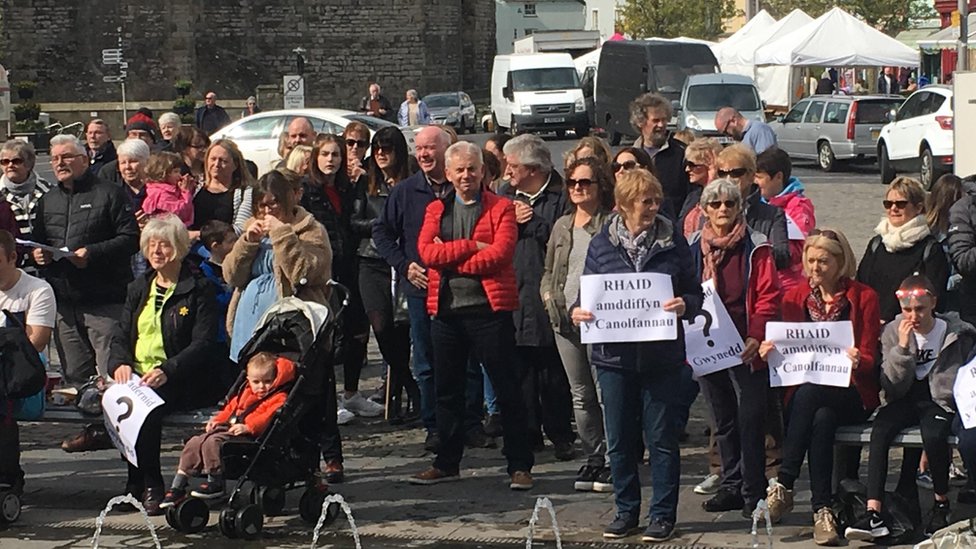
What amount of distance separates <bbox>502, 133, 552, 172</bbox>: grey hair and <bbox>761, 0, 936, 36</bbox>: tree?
221 feet

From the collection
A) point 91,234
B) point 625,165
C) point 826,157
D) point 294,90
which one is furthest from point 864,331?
point 294,90

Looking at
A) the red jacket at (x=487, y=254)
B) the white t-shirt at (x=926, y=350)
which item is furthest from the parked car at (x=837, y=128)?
the white t-shirt at (x=926, y=350)

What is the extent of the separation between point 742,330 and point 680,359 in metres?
0.53

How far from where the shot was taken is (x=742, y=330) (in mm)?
8414

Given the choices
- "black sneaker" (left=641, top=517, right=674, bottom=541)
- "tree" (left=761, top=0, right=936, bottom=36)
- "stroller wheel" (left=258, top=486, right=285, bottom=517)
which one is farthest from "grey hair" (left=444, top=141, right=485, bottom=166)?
"tree" (left=761, top=0, right=936, bottom=36)

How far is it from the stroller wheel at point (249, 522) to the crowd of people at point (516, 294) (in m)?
0.29

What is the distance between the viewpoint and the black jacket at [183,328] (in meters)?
8.90

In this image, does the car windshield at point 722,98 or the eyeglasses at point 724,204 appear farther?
the car windshield at point 722,98

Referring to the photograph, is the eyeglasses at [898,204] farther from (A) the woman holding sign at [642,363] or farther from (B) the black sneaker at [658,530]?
(B) the black sneaker at [658,530]

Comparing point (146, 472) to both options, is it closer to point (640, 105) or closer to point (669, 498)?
point (669, 498)

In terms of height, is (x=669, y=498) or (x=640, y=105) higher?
(x=640, y=105)

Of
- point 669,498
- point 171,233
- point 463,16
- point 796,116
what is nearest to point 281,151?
point 171,233

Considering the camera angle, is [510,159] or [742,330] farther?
[510,159]

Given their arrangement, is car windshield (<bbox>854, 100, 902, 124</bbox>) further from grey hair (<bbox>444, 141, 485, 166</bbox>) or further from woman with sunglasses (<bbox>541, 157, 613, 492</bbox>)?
grey hair (<bbox>444, 141, 485, 166</bbox>)
